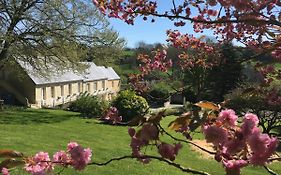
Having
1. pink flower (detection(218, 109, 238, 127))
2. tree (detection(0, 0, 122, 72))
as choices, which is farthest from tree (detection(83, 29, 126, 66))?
pink flower (detection(218, 109, 238, 127))

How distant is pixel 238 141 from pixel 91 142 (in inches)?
529

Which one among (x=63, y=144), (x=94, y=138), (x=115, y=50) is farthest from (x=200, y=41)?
(x=115, y=50)

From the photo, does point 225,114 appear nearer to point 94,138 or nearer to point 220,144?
point 220,144

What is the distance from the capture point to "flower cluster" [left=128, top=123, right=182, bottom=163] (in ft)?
6.69

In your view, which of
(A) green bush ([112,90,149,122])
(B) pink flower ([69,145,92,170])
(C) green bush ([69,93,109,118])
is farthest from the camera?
(C) green bush ([69,93,109,118])

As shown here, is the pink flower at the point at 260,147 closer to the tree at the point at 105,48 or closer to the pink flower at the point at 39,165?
the pink flower at the point at 39,165

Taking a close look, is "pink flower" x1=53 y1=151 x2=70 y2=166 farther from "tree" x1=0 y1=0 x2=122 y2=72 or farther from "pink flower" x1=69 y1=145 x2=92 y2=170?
"tree" x1=0 y1=0 x2=122 y2=72

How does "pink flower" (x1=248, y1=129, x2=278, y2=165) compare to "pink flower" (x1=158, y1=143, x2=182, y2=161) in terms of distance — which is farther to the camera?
"pink flower" (x1=158, y1=143, x2=182, y2=161)

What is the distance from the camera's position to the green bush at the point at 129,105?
21.8 meters

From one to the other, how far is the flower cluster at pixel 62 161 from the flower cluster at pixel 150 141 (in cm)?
31

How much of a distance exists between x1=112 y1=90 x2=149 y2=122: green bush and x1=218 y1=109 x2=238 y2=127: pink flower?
19.2 meters

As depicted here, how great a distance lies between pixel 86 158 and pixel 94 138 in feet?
46.2

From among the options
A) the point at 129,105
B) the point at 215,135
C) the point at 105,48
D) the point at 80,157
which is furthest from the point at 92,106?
the point at 215,135

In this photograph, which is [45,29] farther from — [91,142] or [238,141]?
[238,141]
